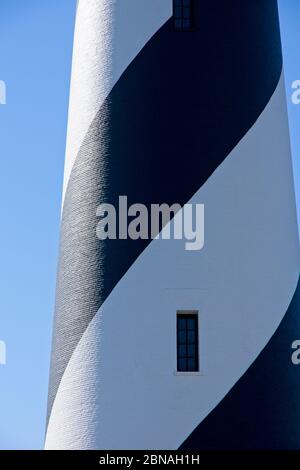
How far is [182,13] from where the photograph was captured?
727 inches

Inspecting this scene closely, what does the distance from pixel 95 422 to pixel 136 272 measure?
5.87ft

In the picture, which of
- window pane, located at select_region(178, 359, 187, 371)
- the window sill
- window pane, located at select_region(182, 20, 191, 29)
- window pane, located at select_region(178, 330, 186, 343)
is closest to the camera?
the window sill

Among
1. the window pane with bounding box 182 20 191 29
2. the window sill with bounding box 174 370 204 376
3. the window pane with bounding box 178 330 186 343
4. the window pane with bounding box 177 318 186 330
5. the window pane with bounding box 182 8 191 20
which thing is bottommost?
the window sill with bounding box 174 370 204 376

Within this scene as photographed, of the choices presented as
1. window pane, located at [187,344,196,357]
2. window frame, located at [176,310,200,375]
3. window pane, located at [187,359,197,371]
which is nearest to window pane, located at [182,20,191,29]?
window frame, located at [176,310,200,375]

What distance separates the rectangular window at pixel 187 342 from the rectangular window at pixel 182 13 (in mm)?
3767

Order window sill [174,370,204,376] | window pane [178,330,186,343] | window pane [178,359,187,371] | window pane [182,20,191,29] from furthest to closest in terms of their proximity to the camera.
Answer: window pane [182,20,191,29] → window pane [178,330,186,343] → window pane [178,359,187,371] → window sill [174,370,204,376]

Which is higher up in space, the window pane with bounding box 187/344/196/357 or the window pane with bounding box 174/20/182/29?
the window pane with bounding box 174/20/182/29

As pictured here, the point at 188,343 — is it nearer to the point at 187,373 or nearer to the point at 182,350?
the point at 182,350

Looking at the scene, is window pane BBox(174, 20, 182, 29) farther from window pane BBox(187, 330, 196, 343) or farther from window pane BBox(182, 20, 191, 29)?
window pane BBox(187, 330, 196, 343)

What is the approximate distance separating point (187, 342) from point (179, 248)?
1.11 metres

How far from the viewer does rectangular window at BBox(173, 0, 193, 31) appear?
18.4 meters

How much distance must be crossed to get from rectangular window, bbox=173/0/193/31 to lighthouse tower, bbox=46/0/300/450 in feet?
0.04

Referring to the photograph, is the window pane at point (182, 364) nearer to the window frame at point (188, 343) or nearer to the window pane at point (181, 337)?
the window frame at point (188, 343)

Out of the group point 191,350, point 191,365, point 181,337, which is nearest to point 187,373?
point 191,365
